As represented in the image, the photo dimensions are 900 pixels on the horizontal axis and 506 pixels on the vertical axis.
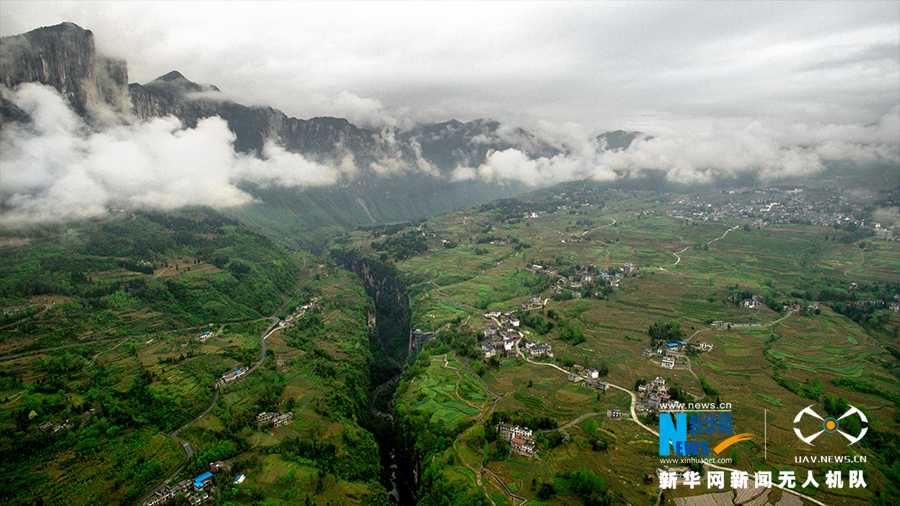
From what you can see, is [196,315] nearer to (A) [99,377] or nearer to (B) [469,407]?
(A) [99,377]

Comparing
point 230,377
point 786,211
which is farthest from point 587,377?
point 786,211

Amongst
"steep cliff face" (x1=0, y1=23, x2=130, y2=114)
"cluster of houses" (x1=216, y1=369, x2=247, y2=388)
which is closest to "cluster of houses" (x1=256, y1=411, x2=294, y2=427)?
"cluster of houses" (x1=216, y1=369, x2=247, y2=388)

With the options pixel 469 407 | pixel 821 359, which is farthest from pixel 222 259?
pixel 821 359

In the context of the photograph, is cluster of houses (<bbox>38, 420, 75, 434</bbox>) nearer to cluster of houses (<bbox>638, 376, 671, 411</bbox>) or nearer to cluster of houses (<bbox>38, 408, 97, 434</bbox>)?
cluster of houses (<bbox>38, 408, 97, 434</bbox>)

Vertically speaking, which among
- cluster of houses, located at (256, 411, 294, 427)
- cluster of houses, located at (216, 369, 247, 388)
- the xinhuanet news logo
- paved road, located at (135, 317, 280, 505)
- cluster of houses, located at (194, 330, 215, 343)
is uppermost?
the xinhuanet news logo

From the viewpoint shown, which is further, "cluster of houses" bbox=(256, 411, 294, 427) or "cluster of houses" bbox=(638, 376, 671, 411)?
"cluster of houses" bbox=(256, 411, 294, 427)

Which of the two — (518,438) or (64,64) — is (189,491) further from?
(64,64)

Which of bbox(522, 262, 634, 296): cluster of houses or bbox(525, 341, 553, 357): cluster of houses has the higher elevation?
bbox(522, 262, 634, 296): cluster of houses
